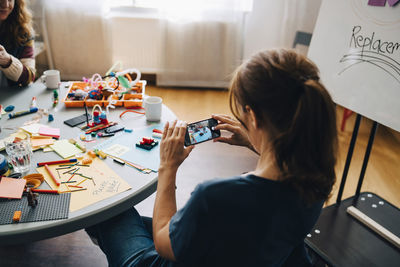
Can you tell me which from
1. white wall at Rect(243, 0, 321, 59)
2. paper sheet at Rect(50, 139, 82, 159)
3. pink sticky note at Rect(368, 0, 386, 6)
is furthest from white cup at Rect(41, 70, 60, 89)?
white wall at Rect(243, 0, 321, 59)

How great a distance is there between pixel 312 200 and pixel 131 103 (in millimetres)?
941

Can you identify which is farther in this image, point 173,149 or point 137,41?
point 137,41

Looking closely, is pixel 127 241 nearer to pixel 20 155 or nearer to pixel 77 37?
pixel 20 155

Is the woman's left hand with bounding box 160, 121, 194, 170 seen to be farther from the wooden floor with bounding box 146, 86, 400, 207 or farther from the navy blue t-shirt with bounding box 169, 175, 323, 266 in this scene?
the wooden floor with bounding box 146, 86, 400, 207

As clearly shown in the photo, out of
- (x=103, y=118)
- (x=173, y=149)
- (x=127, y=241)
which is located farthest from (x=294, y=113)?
(x=103, y=118)

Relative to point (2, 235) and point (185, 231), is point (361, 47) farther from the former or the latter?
point (2, 235)

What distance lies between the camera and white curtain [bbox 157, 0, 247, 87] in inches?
116

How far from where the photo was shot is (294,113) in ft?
1.99

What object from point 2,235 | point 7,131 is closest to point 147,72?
point 7,131

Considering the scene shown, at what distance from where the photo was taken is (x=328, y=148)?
633mm

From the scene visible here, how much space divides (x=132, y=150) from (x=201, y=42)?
2.24 metres

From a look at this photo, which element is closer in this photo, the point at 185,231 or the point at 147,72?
the point at 185,231

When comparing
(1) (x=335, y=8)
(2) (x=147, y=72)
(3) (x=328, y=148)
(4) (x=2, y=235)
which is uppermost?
(1) (x=335, y=8)

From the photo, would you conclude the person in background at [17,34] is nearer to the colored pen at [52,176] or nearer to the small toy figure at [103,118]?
the small toy figure at [103,118]
